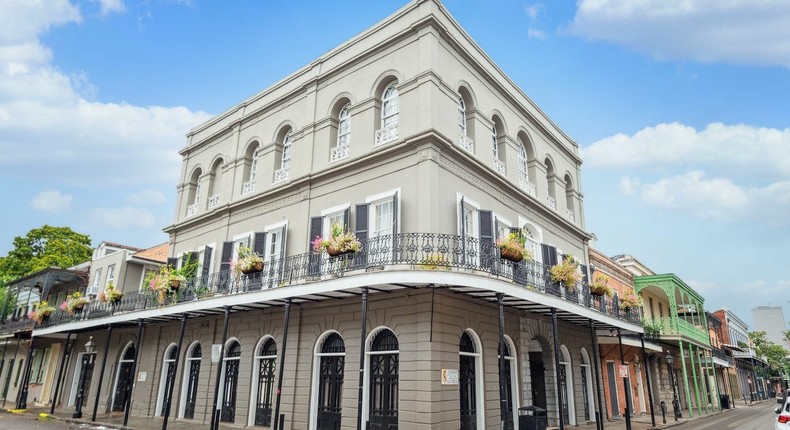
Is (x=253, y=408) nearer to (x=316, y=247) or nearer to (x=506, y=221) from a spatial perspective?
(x=316, y=247)

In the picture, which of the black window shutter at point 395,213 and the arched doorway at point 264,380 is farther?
the arched doorway at point 264,380

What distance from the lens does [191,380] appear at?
16984 mm

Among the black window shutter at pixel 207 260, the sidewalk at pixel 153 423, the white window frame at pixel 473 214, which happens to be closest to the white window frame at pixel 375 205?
the white window frame at pixel 473 214

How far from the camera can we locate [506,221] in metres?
14.7

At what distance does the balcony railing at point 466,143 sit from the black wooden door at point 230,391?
10.2 m

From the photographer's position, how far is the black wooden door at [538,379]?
15484 millimetres

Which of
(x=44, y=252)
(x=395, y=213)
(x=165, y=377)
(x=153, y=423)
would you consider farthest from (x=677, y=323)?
(x=44, y=252)

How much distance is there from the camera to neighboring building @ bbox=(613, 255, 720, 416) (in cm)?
2141

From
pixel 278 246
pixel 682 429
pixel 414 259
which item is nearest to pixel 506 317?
pixel 414 259

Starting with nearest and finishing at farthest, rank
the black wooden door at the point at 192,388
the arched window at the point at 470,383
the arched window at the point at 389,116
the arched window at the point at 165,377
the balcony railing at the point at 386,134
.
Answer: the arched window at the point at 470,383 < the balcony railing at the point at 386,134 < the arched window at the point at 389,116 < the black wooden door at the point at 192,388 < the arched window at the point at 165,377

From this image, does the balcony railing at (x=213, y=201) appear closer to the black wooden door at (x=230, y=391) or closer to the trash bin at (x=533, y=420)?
the black wooden door at (x=230, y=391)

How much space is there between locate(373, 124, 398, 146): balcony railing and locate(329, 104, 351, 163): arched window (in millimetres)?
1191

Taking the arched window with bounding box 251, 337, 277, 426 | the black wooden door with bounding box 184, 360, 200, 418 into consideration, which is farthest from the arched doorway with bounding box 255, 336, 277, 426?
the black wooden door with bounding box 184, 360, 200, 418

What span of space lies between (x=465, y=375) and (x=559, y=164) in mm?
11861
